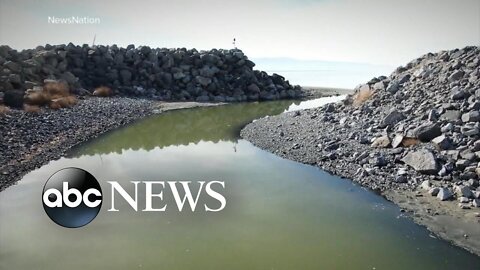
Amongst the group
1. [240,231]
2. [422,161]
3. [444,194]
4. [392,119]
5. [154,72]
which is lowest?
[240,231]

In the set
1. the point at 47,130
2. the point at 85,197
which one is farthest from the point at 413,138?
the point at 47,130

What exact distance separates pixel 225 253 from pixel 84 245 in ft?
12.1

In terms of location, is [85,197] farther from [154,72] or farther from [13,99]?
[154,72]

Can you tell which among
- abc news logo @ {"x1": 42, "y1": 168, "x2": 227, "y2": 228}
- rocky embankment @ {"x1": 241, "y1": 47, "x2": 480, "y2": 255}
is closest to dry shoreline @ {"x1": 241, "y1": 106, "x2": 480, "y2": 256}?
rocky embankment @ {"x1": 241, "y1": 47, "x2": 480, "y2": 255}

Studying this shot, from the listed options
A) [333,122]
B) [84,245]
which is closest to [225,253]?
[84,245]

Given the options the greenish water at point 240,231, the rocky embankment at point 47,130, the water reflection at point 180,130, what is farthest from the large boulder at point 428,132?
the rocky embankment at point 47,130

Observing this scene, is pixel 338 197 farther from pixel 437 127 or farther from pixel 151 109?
pixel 151 109

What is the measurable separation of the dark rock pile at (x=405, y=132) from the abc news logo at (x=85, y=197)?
6379mm

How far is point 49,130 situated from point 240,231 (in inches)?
588

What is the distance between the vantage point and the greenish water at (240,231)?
9.07 metres

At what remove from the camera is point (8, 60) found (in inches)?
1332

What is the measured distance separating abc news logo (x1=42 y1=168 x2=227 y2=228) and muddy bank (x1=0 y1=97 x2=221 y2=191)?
302cm

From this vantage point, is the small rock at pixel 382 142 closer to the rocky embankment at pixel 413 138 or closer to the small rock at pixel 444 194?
the rocky embankment at pixel 413 138

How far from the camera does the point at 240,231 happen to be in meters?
10.6
